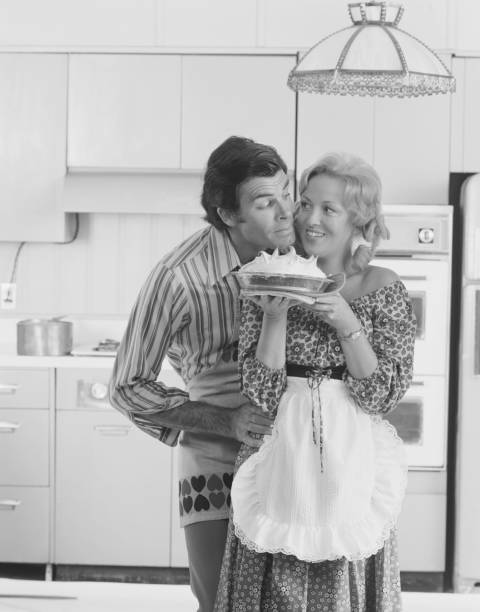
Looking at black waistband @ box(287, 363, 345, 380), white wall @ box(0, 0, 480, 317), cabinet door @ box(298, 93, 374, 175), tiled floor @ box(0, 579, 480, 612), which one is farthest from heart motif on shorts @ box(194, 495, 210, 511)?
white wall @ box(0, 0, 480, 317)

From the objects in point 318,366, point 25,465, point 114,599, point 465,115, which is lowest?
point 114,599

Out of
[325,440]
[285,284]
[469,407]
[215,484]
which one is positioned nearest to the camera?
[285,284]

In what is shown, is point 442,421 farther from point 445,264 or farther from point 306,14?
point 306,14

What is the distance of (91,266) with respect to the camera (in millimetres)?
4895

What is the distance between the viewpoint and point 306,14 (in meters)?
4.45

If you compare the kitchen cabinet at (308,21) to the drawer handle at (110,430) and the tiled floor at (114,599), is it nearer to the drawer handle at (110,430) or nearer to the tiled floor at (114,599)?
the drawer handle at (110,430)

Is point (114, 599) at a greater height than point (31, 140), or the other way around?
point (31, 140)

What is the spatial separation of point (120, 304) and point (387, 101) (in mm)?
1508

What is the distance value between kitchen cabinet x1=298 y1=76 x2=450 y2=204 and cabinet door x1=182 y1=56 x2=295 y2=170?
0.13 metres

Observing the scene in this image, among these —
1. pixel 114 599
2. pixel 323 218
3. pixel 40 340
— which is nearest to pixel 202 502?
pixel 323 218

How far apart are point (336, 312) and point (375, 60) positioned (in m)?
0.69

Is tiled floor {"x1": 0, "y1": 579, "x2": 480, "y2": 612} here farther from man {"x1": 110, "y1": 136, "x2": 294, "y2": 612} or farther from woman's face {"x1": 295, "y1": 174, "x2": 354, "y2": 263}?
woman's face {"x1": 295, "y1": 174, "x2": 354, "y2": 263}

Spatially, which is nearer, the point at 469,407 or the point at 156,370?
the point at 156,370

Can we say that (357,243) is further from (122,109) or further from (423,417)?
(122,109)
